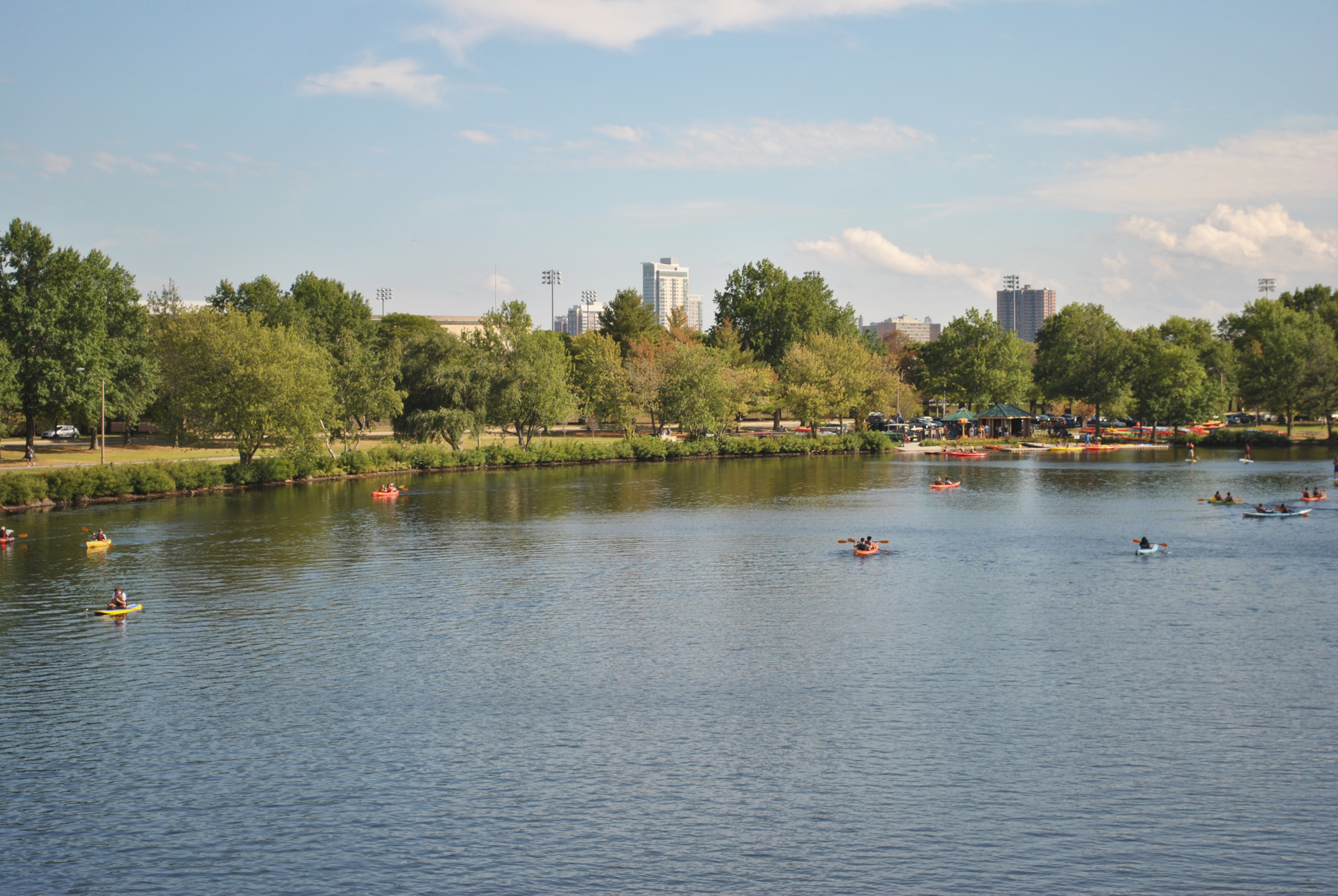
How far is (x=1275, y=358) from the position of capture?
157 m

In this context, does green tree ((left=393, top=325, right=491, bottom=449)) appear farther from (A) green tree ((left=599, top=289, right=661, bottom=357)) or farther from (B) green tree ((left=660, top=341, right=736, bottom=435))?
(A) green tree ((left=599, top=289, right=661, bottom=357))

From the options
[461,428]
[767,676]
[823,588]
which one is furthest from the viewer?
[461,428]

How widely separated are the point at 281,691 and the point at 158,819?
28.2ft

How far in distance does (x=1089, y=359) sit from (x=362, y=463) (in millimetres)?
119141

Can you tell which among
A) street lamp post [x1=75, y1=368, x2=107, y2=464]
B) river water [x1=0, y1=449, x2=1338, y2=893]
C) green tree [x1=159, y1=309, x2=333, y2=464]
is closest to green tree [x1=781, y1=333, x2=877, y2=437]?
green tree [x1=159, y1=309, x2=333, y2=464]

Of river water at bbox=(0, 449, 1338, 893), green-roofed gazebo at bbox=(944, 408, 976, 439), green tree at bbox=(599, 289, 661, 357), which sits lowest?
river water at bbox=(0, 449, 1338, 893)

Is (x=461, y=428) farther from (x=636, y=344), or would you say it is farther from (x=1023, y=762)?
(x=1023, y=762)

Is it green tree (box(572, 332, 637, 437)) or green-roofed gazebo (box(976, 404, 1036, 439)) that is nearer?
green tree (box(572, 332, 637, 437))

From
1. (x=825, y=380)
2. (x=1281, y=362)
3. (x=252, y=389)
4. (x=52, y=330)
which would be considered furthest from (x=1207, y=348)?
(x=52, y=330)

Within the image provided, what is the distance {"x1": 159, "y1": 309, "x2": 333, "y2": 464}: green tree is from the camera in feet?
298

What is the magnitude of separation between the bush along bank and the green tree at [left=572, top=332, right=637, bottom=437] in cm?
661

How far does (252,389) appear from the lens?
91.0 m

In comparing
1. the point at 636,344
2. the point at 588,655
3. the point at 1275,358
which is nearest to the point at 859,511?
the point at 588,655

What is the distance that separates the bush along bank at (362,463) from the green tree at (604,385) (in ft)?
21.7
